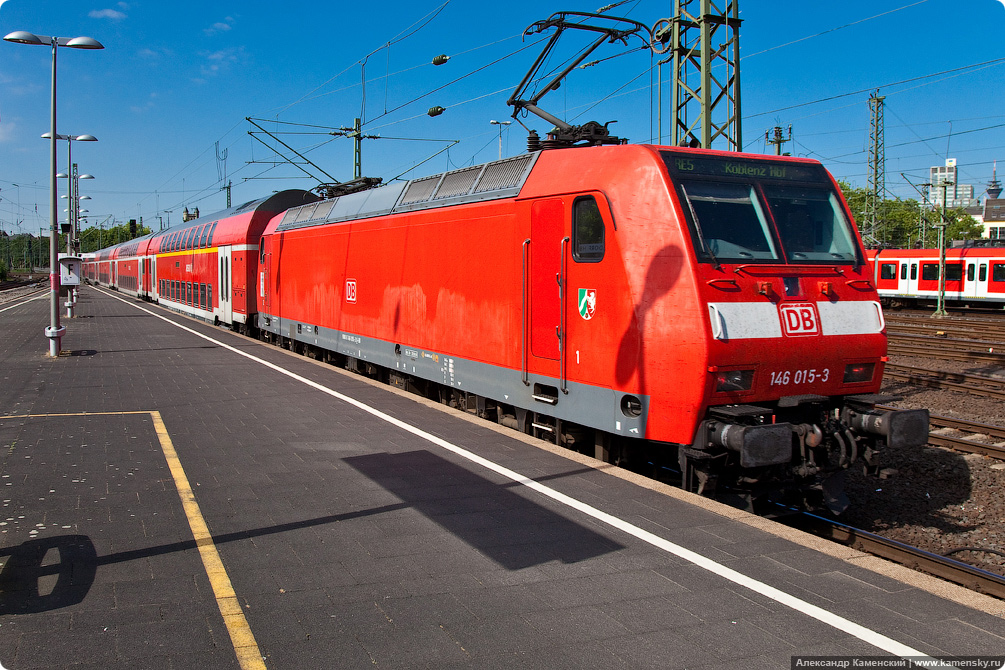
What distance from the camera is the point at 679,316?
6.23 meters

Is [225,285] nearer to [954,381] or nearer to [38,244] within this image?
[954,381]

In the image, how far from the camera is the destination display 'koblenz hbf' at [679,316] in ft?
20.5

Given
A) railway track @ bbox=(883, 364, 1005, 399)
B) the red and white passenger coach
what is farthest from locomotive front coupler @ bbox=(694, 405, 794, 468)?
the red and white passenger coach

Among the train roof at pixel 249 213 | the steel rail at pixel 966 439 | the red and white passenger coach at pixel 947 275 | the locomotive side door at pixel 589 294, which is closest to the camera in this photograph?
the locomotive side door at pixel 589 294

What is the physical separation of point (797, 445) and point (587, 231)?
8.88 ft

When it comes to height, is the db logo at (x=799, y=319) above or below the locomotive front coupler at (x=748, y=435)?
above

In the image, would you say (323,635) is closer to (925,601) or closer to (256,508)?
(256,508)

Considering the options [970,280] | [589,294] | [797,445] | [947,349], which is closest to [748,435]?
[797,445]

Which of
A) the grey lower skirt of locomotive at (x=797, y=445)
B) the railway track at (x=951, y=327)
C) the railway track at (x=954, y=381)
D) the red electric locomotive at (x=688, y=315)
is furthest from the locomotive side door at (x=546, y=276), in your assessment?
the railway track at (x=951, y=327)

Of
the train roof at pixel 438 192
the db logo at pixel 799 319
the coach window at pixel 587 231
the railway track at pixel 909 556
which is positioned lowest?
the railway track at pixel 909 556

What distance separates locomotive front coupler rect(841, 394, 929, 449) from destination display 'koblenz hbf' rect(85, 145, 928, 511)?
2 centimetres

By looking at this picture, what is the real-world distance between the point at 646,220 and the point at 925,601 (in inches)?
143

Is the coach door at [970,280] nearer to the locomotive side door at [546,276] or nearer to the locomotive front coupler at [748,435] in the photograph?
the locomotive side door at [546,276]

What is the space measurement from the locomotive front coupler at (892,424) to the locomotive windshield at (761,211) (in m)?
1.44
